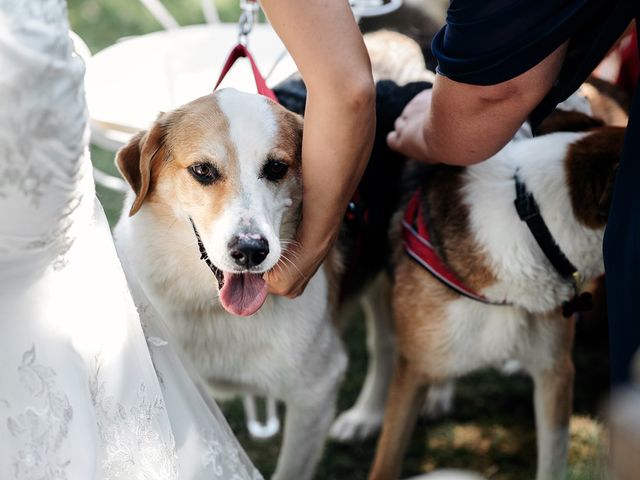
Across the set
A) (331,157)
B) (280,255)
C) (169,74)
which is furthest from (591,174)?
(169,74)

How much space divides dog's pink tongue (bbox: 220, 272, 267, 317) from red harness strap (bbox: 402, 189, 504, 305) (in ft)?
1.84

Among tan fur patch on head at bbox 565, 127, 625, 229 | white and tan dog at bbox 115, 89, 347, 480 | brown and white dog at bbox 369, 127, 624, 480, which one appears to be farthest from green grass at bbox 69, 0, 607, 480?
tan fur patch on head at bbox 565, 127, 625, 229

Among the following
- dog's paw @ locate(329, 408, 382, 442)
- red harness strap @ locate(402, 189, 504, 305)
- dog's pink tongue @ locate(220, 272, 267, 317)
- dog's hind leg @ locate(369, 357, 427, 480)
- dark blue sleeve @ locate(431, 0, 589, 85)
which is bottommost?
dog's paw @ locate(329, 408, 382, 442)

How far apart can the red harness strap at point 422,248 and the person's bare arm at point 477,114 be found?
0.80 feet

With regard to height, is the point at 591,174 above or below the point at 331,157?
below

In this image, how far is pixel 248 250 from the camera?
1821 mm

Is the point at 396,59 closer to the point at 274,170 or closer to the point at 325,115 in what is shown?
the point at 274,170

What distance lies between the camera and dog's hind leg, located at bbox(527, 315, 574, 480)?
2.40 meters

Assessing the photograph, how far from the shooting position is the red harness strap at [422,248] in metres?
2.29

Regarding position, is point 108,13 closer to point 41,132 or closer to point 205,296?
point 205,296

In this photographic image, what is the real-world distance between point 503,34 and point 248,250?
700 millimetres

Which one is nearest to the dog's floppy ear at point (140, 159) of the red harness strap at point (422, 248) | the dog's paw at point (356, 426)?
the red harness strap at point (422, 248)

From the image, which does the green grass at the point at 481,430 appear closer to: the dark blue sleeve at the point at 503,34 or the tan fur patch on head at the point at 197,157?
the tan fur patch on head at the point at 197,157

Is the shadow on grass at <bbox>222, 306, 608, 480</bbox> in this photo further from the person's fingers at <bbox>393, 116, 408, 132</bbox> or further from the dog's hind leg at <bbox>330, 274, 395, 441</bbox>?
the person's fingers at <bbox>393, 116, 408, 132</bbox>
